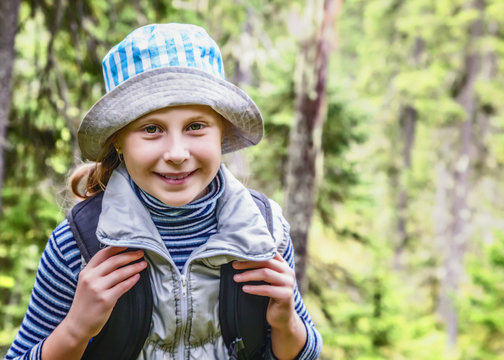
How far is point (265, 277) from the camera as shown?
1506mm

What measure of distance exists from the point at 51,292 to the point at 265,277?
67 cm

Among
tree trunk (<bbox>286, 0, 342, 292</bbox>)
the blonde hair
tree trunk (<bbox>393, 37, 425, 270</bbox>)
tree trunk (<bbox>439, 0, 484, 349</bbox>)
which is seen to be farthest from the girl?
tree trunk (<bbox>393, 37, 425, 270</bbox>)

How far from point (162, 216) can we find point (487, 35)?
14.8 metres

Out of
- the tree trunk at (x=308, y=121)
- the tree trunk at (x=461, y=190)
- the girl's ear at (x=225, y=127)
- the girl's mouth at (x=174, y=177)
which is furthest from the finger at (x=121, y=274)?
the tree trunk at (x=461, y=190)

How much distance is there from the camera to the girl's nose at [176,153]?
140 centimetres

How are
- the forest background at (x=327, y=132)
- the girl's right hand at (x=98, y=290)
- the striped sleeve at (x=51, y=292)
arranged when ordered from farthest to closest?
1. the forest background at (x=327, y=132)
2. the striped sleeve at (x=51, y=292)
3. the girl's right hand at (x=98, y=290)

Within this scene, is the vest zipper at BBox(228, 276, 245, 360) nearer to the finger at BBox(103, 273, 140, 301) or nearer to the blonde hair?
the finger at BBox(103, 273, 140, 301)

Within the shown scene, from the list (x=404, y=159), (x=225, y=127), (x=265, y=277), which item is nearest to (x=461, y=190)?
(x=404, y=159)

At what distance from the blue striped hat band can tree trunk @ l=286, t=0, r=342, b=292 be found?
4.58m

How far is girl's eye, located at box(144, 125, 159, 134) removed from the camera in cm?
145

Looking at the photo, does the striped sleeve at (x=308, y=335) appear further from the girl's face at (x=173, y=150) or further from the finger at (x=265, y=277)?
the girl's face at (x=173, y=150)

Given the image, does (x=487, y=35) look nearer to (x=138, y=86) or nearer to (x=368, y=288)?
(x=368, y=288)

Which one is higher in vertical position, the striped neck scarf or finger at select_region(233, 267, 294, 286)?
the striped neck scarf

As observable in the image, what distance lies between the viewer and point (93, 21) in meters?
4.38
